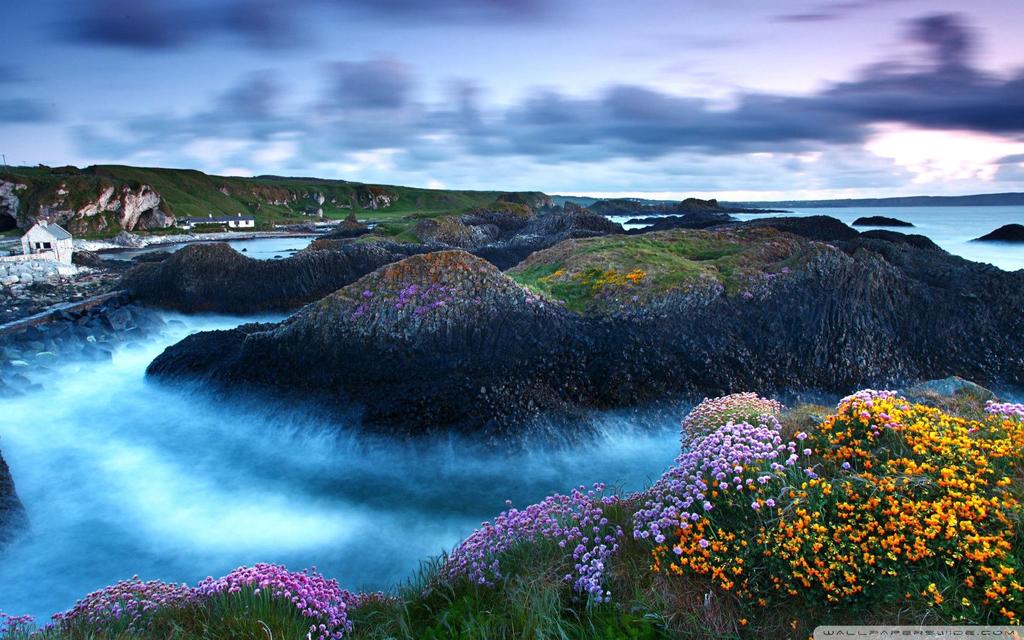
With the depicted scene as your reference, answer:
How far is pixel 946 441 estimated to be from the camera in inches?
203

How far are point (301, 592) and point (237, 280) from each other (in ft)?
92.5

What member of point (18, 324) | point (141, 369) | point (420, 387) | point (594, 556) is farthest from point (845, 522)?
point (18, 324)

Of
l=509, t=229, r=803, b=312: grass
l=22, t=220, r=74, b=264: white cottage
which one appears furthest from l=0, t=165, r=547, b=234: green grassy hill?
l=509, t=229, r=803, b=312: grass

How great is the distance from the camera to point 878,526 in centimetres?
462

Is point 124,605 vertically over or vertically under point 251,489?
over

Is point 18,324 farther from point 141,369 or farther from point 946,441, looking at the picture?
point 946,441

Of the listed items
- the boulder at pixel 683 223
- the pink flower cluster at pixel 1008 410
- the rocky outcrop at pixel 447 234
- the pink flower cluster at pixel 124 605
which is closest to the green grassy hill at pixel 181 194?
the boulder at pixel 683 223

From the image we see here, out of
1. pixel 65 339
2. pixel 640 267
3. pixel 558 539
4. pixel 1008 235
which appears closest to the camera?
pixel 558 539

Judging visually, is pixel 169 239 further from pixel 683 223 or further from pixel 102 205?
pixel 683 223

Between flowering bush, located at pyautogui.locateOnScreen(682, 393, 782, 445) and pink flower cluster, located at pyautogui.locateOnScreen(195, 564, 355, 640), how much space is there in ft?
16.7

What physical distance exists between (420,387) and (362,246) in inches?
929

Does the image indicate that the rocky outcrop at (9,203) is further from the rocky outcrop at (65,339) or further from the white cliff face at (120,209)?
the rocky outcrop at (65,339)

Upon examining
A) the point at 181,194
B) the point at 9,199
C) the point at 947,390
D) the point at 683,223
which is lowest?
the point at 947,390

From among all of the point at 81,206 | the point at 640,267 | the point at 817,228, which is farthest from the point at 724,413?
the point at 81,206
